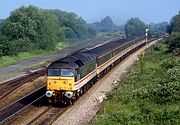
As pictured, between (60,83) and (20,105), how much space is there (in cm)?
381

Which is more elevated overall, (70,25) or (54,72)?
(70,25)

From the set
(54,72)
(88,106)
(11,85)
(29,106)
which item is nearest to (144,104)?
(88,106)

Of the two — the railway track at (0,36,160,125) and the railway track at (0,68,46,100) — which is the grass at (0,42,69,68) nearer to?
the railway track at (0,68,46,100)

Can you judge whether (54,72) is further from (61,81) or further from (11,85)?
(11,85)

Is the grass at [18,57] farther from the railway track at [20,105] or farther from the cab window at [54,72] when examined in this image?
the cab window at [54,72]

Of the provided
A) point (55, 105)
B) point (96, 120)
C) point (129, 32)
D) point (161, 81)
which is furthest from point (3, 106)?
point (129, 32)

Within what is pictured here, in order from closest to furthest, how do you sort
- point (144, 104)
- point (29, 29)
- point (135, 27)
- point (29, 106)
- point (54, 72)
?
point (144, 104) → point (54, 72) → point (29, 106) → point (29, 29) → point (135, 27)

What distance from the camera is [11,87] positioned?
34.1 m

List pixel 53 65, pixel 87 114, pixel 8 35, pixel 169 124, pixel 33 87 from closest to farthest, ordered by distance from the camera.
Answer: pixel 169 124
pixel 87 114
pixel 53 65
pixel 33 87
pixel 8 35

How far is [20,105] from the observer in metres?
26.6

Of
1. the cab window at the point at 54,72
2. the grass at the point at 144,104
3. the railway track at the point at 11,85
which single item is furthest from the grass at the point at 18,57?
the cab window at the point at 54,72

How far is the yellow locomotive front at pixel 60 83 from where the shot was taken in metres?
25.0

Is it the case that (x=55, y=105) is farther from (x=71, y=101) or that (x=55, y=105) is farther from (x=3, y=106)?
(x=3, y=106)

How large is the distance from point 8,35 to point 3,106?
48.1 m
